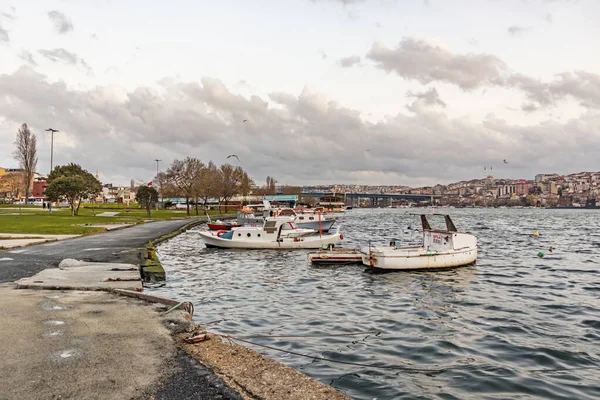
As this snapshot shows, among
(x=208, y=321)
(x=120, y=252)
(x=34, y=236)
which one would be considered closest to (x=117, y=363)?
(x=208, y=321)

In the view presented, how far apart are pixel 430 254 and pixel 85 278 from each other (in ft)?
64.9

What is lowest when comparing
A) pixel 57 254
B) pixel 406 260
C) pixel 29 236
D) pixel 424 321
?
pixel 424 321

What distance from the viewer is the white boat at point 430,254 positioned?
93.4 feet

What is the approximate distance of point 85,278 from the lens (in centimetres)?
1858

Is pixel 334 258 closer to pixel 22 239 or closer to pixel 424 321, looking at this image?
pixel 424 321

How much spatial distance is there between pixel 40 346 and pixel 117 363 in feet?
7.00

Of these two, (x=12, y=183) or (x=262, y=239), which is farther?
(x=12, y=183)

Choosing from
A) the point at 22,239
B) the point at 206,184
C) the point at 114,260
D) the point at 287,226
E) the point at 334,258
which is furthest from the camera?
the point at 206,184

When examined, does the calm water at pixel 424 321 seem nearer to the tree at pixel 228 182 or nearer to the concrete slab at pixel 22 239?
the concrete slab at pixel 22 239

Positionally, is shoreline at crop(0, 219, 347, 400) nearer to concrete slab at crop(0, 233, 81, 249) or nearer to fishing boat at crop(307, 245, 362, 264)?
fishing boat at crop(307, 245, 362, 264)

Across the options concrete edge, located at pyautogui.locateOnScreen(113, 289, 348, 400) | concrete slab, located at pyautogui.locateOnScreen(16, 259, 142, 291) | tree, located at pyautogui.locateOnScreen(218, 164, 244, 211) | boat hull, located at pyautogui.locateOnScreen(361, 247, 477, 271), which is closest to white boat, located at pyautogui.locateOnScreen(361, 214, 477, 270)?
boat hull, located at pyautogui.locateOnScreen(361, 247, 477, 271)

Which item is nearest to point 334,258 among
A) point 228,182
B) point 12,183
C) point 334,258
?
point 334,258

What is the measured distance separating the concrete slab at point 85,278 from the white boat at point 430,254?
1455cm

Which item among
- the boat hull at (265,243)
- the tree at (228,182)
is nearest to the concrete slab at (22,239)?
the boat hull at (265,243)
